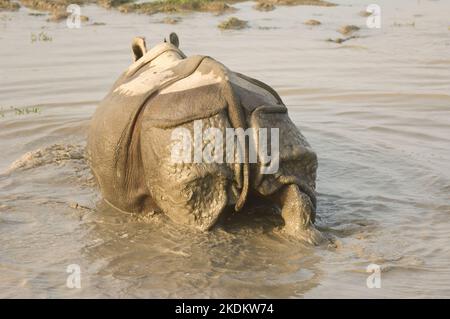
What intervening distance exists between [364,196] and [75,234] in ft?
7.75

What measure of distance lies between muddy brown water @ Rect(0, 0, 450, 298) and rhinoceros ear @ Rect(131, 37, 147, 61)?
3.93 ft

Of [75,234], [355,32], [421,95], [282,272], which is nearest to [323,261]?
[282,272]

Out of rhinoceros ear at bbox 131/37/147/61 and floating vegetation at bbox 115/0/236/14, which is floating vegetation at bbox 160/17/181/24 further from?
rhinoceros ear at bbox 131/37/147/61

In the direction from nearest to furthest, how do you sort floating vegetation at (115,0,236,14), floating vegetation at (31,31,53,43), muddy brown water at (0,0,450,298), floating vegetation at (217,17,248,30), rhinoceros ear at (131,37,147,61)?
muddy brown water at (0,0,450,298) < rhinoceros ear at (131,37,147,61) < floating vegetation at (31,31,53,43) < floating vegetation at (217,17,248,30) < floating vegetation at (115,0,236,14)

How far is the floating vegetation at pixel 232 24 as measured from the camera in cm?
1502

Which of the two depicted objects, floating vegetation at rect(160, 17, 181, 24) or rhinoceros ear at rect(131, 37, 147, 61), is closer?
rhinoceros ear at rect(131, 37, 147, 61)

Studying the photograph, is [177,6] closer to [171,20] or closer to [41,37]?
[171,20]

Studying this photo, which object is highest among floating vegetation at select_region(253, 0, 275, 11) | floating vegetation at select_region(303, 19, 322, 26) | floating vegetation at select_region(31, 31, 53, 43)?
floating vegetation at select_region(253, 0, 275, 11)

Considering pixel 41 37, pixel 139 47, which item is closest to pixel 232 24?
pixel 41 37

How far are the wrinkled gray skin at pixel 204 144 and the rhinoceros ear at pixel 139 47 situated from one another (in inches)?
43.4

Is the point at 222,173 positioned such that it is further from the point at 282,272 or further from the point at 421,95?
the point at 421,95

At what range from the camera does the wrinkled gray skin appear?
522cm

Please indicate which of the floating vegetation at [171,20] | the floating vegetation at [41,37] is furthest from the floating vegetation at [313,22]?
the floating vegetation at [41,37]

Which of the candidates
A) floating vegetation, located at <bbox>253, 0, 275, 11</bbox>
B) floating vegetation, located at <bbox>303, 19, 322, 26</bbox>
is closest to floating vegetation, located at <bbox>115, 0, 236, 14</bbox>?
floating vegetation, located at <bbox>253, 0, 275, 11</bbox>
